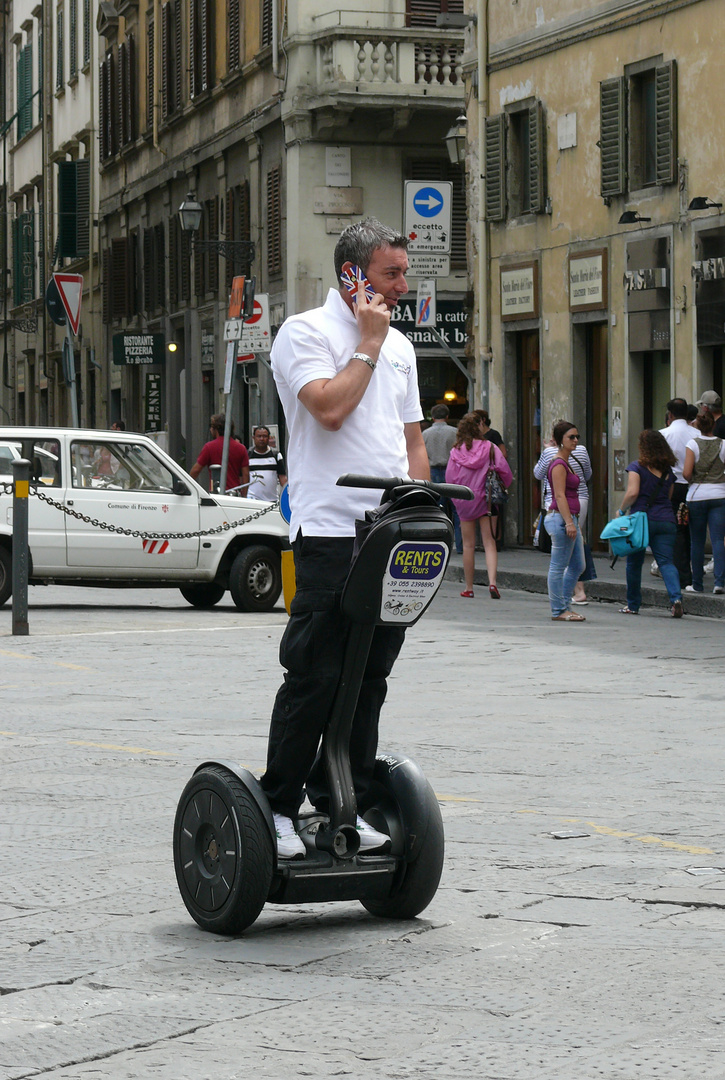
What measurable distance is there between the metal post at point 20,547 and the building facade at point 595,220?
9.57 metres

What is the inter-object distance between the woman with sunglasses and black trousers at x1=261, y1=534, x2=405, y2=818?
11.1 meters

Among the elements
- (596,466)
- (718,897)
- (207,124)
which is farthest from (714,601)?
(207,124)

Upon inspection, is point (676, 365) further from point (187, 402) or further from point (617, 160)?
point (187, 402)

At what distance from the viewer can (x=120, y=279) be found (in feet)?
156

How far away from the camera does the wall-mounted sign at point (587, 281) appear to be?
80.1 feet

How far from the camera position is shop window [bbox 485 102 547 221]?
26781 millimetres

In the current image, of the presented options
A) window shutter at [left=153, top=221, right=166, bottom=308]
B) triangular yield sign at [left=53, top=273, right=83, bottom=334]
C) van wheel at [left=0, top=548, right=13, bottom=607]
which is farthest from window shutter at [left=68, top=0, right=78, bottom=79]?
van wheel at [left=0, top=548, right=13, bottom=607]

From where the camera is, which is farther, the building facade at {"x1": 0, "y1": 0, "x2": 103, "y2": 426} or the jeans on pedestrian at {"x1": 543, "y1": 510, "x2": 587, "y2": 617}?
the building facade at {"x1": 0, "y1": 0, "x2": 103, "y2": 426}

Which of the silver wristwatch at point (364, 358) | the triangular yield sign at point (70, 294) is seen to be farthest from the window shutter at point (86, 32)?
the silver wristwatch at point (364, 358)

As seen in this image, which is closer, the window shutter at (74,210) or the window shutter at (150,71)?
the window shutter at (150,71)

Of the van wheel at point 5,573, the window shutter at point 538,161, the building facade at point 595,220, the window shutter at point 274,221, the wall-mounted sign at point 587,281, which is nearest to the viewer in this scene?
the van wheel at point 5,573

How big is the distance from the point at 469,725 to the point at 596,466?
15.5 m

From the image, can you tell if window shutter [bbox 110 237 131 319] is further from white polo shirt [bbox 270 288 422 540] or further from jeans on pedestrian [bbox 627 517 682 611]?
white polo shirt [bbox 270 288 422 540]

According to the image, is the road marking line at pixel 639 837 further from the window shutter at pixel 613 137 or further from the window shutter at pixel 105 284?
the window shutter at pixel 105 284
